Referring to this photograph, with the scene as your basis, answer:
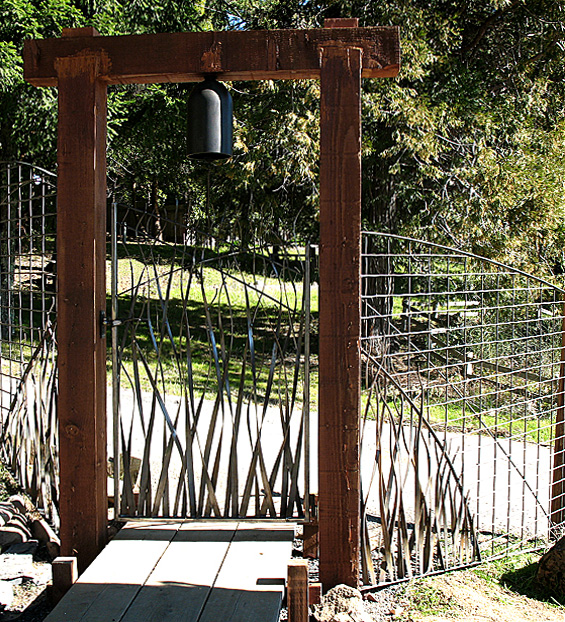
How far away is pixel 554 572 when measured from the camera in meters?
3.79

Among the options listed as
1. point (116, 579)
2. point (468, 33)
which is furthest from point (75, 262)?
point (468, 33)

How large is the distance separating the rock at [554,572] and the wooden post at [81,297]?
242 centimetres

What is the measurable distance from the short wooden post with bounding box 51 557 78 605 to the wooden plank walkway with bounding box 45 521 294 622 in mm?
69

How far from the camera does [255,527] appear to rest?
328 cm

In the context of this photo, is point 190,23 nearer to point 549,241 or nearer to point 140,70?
point 549,241

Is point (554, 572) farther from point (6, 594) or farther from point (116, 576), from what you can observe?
point (6, 594)

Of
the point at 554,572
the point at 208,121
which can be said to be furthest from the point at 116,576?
the point at 554,572

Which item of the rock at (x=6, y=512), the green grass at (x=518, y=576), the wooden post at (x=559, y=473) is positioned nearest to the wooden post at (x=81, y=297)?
the rock at (x=6, y=512)

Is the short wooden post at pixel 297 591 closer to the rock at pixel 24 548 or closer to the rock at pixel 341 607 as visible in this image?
the rock at pixel 341 607

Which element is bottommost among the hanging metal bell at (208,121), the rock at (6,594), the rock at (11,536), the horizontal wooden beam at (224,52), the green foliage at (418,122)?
the rock at (6,594)

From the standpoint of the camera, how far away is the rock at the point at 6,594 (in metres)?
3.21

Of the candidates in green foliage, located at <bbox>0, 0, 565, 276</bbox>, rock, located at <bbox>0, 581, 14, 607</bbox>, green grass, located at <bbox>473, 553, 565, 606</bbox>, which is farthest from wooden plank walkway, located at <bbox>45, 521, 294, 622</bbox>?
green foliage, located at <bbox>0, 0, 565, 276</bbox>

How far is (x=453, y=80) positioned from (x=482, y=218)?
7.45ft

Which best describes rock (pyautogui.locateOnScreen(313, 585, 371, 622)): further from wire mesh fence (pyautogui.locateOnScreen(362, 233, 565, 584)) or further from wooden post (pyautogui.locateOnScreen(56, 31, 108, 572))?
wooden post (pyautogui.locateOnScreen(56, 31, 108, 572))
